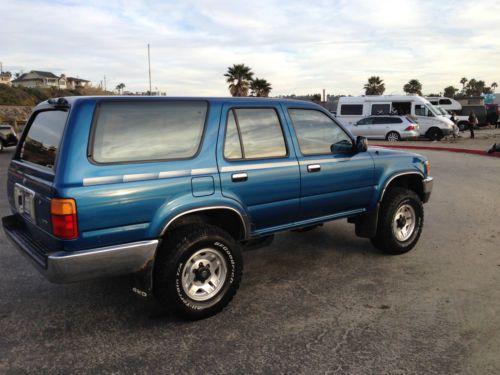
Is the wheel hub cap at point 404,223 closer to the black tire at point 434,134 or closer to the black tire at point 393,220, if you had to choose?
the black tire at point 393,220

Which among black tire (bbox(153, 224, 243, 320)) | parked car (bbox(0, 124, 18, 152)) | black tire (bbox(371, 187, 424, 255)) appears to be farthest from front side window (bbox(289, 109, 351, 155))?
parked car (bbox(0, 124, 18, 152))

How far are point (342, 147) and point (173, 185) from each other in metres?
1.98

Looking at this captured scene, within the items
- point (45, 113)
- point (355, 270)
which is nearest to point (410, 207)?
point (355, 270)

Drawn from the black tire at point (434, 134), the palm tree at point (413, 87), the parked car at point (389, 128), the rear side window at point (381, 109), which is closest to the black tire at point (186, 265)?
the parked car at point (389, 128)

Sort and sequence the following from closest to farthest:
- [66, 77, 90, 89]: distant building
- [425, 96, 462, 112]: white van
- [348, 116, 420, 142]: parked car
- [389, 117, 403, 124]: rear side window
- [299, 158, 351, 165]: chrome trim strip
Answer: [299, 158, 351, 165]: chrome trim strip, [348, 116, 420, 142]: parked car, [389, 117, 403, 124]: rear side window, [425, 96, 462, 112]: white van, [66, 77, 90, 89]: distant building

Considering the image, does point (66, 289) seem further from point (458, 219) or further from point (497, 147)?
point (497, 147)

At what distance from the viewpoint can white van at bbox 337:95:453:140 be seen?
2300cm

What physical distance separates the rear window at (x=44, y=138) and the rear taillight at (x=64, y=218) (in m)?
0.39

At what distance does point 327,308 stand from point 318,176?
126 cm

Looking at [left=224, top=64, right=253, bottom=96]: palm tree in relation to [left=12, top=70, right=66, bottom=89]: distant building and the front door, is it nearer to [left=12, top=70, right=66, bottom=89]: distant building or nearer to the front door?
the front door

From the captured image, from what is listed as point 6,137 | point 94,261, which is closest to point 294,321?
point 94,261

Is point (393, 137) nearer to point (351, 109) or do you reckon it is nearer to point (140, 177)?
point (351, 109)

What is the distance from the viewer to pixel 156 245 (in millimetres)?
3295

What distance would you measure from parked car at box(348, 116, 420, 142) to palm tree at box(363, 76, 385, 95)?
40.2 metres
